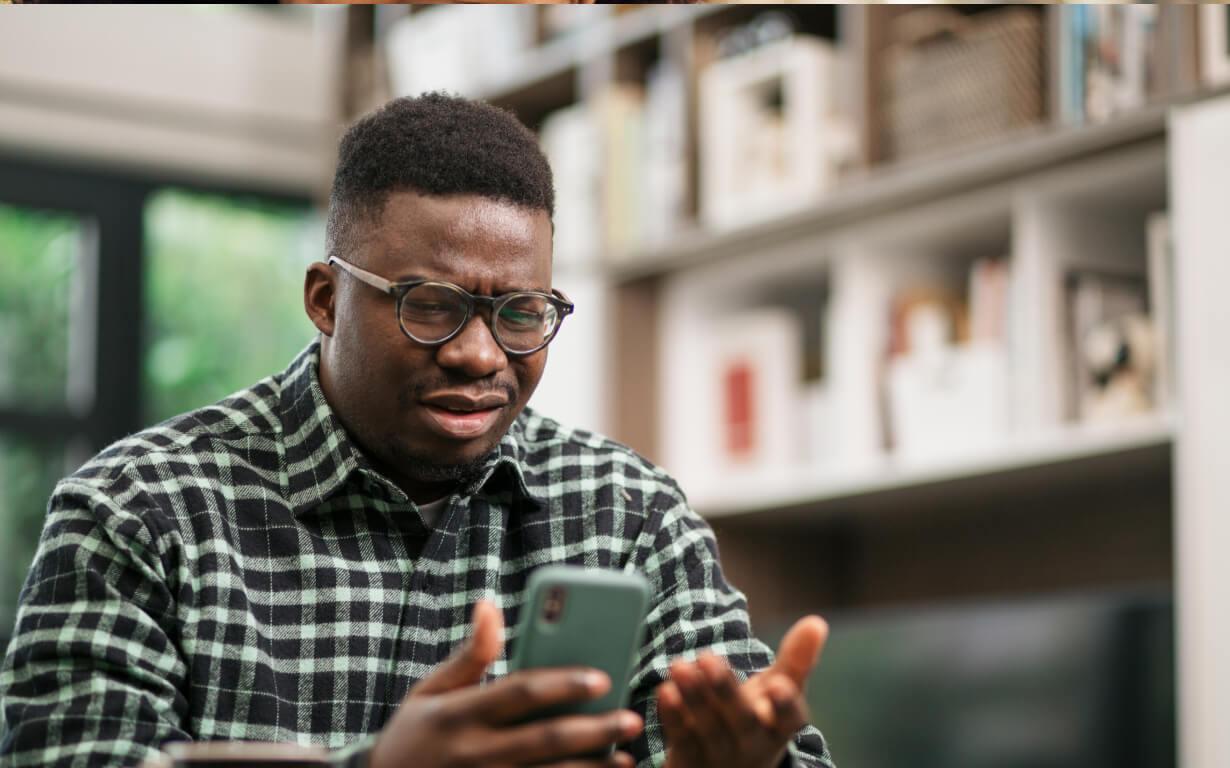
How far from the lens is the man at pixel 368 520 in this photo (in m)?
1.23

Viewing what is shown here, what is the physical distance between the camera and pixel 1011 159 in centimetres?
271

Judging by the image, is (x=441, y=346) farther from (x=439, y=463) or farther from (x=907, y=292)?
(x=907, y=292)

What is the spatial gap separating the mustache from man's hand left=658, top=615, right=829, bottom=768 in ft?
1.13

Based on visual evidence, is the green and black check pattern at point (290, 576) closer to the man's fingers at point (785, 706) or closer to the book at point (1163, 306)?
the man's fingers at point (785, 706)

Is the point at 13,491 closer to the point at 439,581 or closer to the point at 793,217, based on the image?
the point at 793,217

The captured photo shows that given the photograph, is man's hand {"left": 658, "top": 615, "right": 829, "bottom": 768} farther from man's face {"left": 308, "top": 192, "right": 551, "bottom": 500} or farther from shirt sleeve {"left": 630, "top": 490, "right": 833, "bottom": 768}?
man's face {"left": 308, "top": 192, "right": 551, "bottom": 500}

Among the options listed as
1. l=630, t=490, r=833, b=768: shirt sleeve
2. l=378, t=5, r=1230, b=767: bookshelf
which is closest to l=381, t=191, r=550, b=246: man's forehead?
l=630, t=490, r=833, b=768: shirt sleeve

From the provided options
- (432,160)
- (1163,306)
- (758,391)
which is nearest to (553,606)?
(432,160)

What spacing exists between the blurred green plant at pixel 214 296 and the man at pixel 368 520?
9.98 feet

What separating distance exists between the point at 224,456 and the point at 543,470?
0.28 metres

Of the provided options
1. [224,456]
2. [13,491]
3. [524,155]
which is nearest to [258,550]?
[224,456]

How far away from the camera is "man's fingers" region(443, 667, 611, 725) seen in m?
0.96

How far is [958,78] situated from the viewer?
2.82m

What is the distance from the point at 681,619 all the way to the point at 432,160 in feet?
1.39
